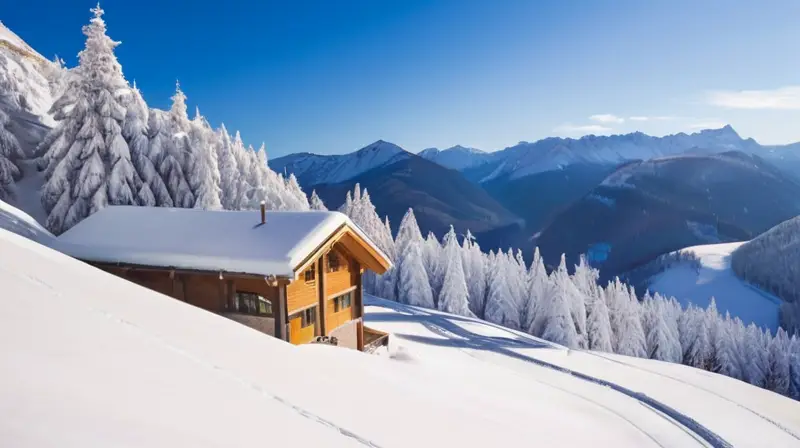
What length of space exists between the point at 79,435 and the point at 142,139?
29.1 metres

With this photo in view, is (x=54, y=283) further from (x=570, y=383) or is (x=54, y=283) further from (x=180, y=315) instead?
(x=570, y=383)

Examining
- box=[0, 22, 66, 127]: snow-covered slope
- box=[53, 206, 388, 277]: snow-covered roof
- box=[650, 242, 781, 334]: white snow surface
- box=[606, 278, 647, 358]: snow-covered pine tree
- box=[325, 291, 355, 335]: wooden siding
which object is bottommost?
box=[650, 242, 781, 334]: white snow surface

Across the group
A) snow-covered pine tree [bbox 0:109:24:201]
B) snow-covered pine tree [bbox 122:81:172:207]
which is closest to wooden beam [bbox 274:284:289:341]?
snow-covered pine tree [bbox 122:81:172:207]

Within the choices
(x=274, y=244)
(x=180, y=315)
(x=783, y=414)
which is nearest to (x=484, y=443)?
(x=180, y=315)

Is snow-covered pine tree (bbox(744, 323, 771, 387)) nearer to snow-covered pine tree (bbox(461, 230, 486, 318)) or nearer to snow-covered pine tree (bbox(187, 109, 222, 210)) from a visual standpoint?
snow-covered pine tree (bbox(461, 230, 486, 318))

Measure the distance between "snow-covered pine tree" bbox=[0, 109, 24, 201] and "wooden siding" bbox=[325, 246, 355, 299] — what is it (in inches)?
824

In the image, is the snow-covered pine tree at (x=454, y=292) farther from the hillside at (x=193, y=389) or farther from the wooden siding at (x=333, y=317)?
the hillside at (x=193, y=389)

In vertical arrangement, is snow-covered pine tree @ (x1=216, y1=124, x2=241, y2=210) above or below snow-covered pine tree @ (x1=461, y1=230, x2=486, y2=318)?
above

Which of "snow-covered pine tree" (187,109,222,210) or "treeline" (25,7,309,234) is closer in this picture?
"treeline" (25,7,309,234)

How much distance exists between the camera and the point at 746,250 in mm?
187625

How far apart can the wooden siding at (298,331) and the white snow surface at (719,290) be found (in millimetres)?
148090

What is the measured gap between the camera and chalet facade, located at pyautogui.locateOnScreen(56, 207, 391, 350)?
44.4 ft

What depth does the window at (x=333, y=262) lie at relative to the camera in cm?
1688

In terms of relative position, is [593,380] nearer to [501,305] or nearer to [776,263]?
[501,305]
